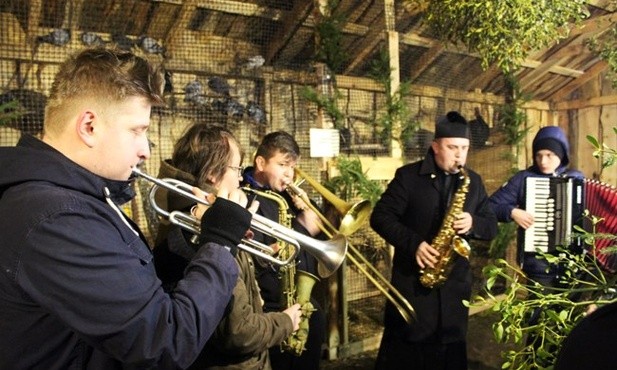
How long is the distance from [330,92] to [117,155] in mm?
3520

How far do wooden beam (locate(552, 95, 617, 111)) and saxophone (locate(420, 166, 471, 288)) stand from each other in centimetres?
602

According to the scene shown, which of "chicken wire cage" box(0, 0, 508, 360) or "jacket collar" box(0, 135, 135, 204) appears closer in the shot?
"jacket collar" box(0, 135, 135, 204)

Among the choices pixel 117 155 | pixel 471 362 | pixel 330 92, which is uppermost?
pixel 330 92

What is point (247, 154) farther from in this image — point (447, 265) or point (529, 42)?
point (529, 42)

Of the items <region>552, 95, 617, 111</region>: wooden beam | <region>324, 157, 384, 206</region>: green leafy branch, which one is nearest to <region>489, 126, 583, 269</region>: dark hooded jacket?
<region>324, 157, 384, 206</region>: green leafy branch

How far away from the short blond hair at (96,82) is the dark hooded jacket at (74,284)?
111 mm

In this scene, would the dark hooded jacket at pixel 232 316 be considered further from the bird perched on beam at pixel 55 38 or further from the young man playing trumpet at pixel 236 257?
the bird perched on beam at pixel 55 38

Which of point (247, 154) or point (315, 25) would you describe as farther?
point (247, 154)

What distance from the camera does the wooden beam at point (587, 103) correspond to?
26.5 ft

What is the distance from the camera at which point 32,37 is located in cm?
394

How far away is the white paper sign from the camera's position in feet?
14.6

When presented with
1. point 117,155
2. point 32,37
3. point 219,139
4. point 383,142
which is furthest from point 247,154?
point 117,155

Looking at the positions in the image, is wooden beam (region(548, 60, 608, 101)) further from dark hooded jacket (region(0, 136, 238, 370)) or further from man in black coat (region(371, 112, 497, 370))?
dark hooded jacket (region(0, 136, 238, 370))

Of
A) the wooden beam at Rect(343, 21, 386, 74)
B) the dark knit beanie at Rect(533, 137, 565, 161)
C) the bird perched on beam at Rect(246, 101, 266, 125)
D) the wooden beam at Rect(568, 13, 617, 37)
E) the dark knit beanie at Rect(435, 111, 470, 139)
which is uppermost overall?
the wooden beam at Rect(568, 13, 617, 37)
